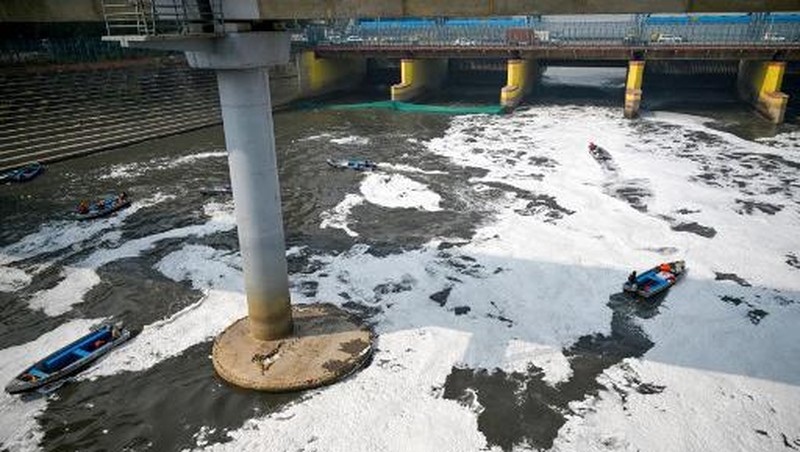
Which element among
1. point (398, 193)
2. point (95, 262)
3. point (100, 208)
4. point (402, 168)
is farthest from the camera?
point (402, 168)

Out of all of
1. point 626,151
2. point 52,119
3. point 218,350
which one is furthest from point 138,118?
point 626,151

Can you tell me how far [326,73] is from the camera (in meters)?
56.1

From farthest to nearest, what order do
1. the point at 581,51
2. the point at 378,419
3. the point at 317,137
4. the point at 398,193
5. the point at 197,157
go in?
1. the point at 581,51
2. the point at 317,137
3. the point at 197,157
4. the point at 398,193
5. the point at 378,419

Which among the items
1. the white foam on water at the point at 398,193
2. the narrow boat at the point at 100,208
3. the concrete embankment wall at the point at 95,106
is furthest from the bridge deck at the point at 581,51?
the narrow boat at the point at 100,208

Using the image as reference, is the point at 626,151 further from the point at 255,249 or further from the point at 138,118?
the point at 138,118

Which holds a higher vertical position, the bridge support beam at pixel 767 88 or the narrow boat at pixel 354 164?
the bridge support beam at pixel 767 88

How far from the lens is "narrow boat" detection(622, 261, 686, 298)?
55.3 ft

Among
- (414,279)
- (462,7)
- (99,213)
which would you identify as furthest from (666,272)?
(99,213)

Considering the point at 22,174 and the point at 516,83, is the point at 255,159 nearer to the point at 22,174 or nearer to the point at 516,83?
the point at 22,174

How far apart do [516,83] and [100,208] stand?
3651 cm

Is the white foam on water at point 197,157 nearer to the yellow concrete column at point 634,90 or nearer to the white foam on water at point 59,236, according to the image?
the white foam on water at point 59,236

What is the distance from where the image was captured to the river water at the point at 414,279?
1220 centimetres

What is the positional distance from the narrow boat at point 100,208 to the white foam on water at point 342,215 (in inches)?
375

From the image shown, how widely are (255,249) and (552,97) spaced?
156 feet
